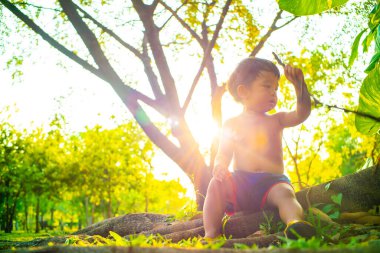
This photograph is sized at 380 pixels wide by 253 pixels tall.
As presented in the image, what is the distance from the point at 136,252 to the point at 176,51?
6.85 metres

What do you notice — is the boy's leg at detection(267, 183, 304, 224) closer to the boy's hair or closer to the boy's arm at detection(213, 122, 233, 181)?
the boy's arm at detection(213, 122, 233, 181)

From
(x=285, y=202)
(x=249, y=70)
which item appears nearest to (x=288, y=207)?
(x=285, y=202)

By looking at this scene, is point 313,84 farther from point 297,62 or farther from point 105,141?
point 105,141

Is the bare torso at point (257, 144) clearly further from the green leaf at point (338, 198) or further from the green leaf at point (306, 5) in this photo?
the green leaf at point (306, 5)

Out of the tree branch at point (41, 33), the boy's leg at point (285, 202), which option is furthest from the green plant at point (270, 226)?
the tree branch at point (41, 33)

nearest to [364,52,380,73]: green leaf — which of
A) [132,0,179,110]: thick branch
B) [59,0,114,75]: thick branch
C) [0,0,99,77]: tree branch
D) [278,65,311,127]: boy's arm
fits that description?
[278,65,311,127]: boy's arm

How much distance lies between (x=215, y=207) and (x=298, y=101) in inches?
37.7

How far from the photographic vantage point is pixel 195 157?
18.8ft

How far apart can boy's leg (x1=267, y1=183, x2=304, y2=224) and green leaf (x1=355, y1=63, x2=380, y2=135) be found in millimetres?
689

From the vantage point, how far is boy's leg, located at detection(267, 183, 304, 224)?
1.96m

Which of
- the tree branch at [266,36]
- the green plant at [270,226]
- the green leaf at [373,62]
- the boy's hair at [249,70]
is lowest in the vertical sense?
the green plant at [270,226]

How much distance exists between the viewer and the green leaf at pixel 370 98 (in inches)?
88.6

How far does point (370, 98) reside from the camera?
2387 mm

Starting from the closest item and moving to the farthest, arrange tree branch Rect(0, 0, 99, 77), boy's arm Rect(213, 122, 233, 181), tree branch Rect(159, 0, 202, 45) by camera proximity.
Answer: boy's arm Rect(213, 122, 233, 181)
tree branch Rect(0, 0, 99, 77)
tree branch Rect(159, 0, 202, 45)
